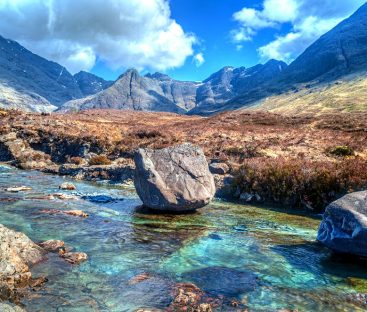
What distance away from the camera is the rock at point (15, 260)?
9.99m

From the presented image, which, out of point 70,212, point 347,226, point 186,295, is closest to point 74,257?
point 186,295

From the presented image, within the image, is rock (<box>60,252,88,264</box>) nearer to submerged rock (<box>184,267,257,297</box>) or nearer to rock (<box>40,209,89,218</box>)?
submerged rock (<box>184,267,257,297</box>)

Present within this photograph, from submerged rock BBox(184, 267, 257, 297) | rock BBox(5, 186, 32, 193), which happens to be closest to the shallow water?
submerged rock BBox(184, 267, 257, 297)

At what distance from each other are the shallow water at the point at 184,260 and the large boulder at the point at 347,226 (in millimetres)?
644

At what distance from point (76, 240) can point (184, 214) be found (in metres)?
7.26

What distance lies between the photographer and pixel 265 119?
60375mm

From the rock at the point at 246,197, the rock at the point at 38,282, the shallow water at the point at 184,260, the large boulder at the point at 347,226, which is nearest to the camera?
the shallow water at the point at 184,260

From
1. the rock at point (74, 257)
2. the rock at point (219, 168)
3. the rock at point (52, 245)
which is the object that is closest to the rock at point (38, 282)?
the rock at point (74, 257)

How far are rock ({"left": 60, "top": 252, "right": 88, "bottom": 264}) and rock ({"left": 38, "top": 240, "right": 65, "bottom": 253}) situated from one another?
2.21ft

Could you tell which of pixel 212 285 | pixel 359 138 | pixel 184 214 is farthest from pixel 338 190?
pixel 359 138

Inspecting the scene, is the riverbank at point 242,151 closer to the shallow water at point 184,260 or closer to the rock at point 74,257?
the shallow water at point 184,260

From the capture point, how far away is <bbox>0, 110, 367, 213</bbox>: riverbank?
24531 millimetres

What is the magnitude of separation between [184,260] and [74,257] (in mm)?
3632

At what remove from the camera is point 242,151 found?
36.6 m
